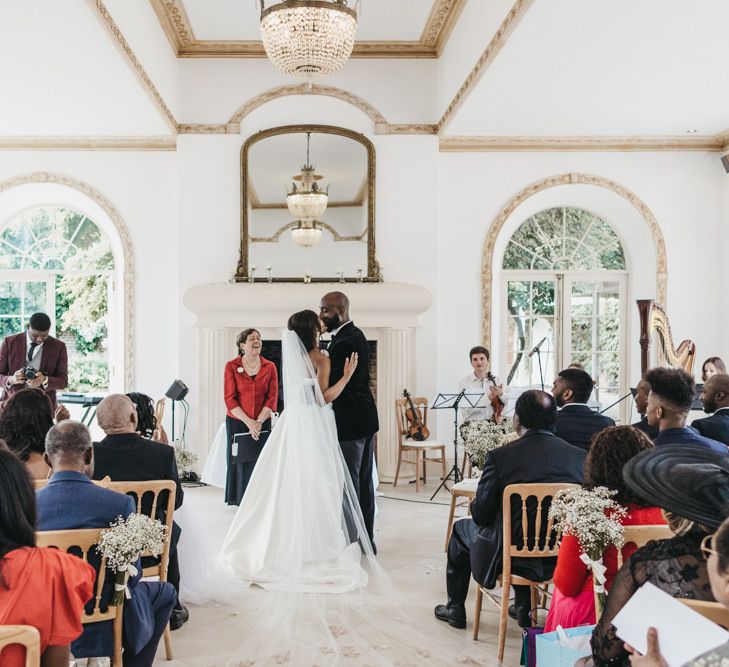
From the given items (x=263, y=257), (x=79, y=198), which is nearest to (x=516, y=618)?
(x=263, y=257)

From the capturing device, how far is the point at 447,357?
8656 millimetres

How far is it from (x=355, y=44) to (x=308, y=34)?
378 cm

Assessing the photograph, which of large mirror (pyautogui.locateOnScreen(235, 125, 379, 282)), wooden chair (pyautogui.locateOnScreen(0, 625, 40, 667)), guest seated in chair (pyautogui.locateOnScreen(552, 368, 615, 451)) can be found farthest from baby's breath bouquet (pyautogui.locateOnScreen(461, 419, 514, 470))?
large mirror (pyautogui.locateOnScreen(235, 125, 379, 282))

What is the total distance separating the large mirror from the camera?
27.6 ft

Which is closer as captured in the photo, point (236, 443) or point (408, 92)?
point (236, 443)

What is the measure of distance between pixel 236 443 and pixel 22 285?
182 inches

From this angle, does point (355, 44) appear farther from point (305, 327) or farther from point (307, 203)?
point (305, 327)

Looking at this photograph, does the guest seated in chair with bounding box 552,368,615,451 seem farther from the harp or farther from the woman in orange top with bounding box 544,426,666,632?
the harp

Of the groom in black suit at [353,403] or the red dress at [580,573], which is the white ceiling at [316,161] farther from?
the red dress at [580,573]

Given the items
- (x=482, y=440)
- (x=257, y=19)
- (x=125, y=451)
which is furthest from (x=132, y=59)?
(x=482, y=440)

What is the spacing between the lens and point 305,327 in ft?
16.9

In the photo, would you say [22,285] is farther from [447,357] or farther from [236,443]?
[447,357]

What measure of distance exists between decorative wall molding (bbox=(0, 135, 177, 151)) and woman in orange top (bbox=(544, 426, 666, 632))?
6.98m

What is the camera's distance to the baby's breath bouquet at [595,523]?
2.46 m
